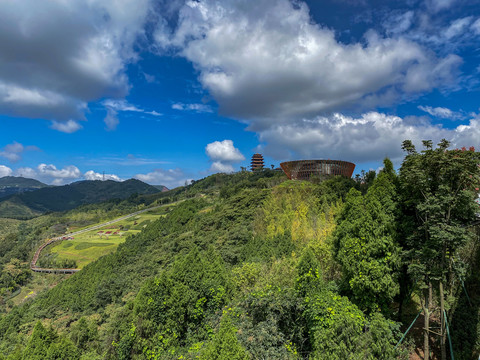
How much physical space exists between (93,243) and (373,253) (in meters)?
101

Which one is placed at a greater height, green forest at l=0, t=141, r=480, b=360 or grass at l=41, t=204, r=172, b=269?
green forest at l=0, t=141, r=480, b=360

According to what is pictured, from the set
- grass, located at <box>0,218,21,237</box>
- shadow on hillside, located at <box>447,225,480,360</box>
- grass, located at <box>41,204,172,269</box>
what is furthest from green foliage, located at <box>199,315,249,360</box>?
grass, located at <box>0,218,21,237</box>

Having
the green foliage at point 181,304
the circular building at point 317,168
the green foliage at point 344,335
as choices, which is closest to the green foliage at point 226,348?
the green foliage at point 344,335

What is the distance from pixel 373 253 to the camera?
12422 millimetres

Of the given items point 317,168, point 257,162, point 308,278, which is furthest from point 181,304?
point 257,162

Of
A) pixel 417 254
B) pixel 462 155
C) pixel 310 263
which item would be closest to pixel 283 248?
pixel 310 263

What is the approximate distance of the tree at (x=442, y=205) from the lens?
32.5ft

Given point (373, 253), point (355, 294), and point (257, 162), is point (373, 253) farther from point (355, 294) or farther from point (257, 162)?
point (257, 162)

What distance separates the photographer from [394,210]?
13688mm

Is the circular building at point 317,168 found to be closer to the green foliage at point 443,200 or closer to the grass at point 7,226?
the green foliage at point 443,200

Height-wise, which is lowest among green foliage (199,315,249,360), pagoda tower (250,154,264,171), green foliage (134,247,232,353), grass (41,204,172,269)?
grass (41,204,172,269)

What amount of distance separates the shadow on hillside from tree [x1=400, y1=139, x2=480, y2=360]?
115 cm

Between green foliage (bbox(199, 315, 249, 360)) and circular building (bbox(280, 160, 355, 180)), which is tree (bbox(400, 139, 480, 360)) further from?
circular building (bbox(280, 160, 355, 180))

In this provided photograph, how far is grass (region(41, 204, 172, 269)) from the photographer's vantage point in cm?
8275
